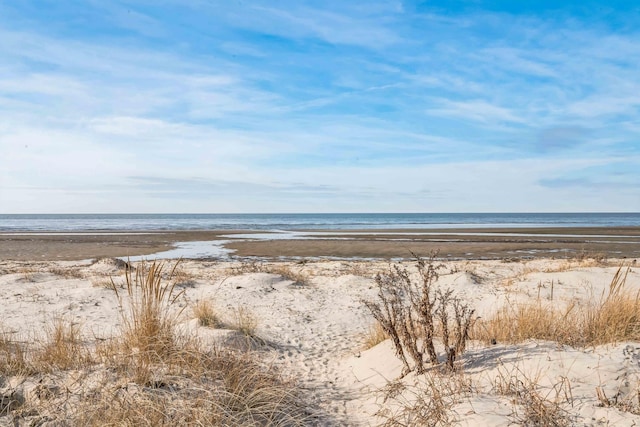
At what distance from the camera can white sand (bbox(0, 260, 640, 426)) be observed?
3.89 m

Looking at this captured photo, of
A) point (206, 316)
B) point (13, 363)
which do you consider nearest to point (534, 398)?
point (13, 363)

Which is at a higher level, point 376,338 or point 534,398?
point 534,398

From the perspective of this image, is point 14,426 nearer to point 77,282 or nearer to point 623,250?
point 77,282

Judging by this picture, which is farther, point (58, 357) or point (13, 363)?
point (58, 357)

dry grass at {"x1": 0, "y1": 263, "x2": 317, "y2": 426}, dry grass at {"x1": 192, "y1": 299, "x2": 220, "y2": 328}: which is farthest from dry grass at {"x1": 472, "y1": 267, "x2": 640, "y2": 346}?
dry grass at {"x1": 192, "y1": 299, "x2": 220, "y2": 328}

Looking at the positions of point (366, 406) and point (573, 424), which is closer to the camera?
point (573, 424)

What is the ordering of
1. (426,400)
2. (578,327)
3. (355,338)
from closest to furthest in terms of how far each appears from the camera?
1. (426,400)
2. (578,327)
3. (355,338)

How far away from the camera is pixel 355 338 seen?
724 cm

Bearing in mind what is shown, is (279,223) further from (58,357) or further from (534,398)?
(534,398)

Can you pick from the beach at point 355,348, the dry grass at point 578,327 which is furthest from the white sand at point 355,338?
the dry grass at point 578,327

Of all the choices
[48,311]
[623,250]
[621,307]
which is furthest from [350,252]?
[621,307]

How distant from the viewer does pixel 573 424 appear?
336 centimetres

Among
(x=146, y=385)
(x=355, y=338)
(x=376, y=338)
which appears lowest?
(x=355, y=338)

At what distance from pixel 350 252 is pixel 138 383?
21.4m
